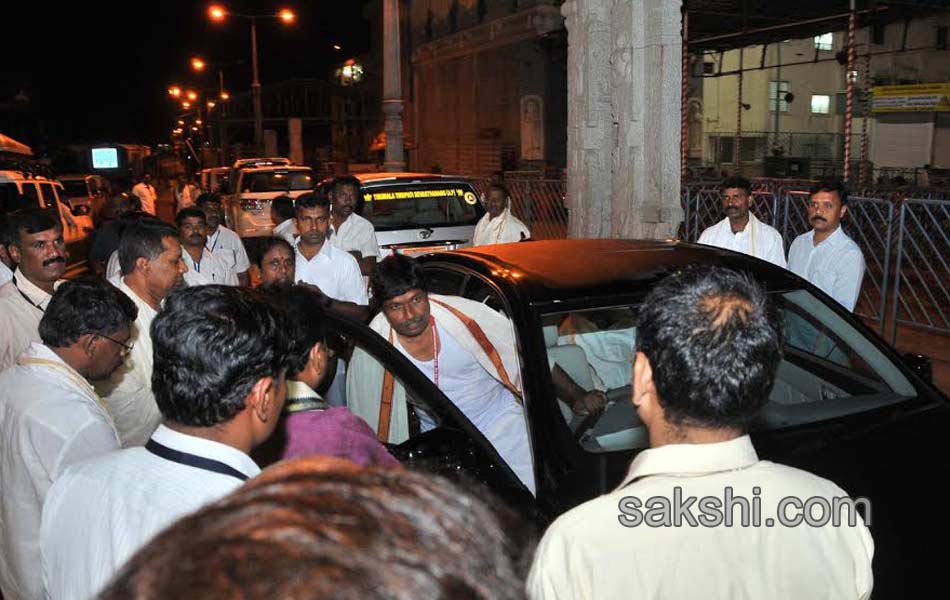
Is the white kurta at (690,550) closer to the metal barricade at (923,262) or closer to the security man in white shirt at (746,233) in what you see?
the security man in white shirt at (746,233)

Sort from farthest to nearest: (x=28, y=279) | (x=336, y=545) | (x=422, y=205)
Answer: (x=422, y=205)
(x=28, y=279)
(x=336, y=545)

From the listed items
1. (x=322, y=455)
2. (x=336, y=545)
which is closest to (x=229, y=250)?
(x=322, y=455)

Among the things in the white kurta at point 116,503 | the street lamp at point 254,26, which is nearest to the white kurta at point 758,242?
the white kurta at point 116,503

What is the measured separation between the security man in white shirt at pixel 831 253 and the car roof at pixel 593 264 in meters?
1.68

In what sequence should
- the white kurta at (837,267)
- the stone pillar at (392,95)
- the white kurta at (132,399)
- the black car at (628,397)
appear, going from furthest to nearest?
the stone pillar at (392,95)
the white kurta at (837,267)
the white kurta at (132,399)
the black car at (628,397)

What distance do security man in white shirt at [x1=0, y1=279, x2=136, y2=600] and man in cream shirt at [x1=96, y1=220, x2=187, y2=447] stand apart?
1.81 feet

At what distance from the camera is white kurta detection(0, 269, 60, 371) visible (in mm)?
4121

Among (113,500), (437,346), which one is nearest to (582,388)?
(437,346)

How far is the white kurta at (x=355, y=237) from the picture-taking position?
814cm

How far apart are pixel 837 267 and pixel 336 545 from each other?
550cm

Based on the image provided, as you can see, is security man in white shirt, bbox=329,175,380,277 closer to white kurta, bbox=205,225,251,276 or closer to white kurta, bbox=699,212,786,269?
white kurta, bbox=205,225,251,276

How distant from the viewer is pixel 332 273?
6.37 meters

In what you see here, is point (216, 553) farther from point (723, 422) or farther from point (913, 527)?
point (913, 527)

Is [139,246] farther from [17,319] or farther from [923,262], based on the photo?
[923,262]
